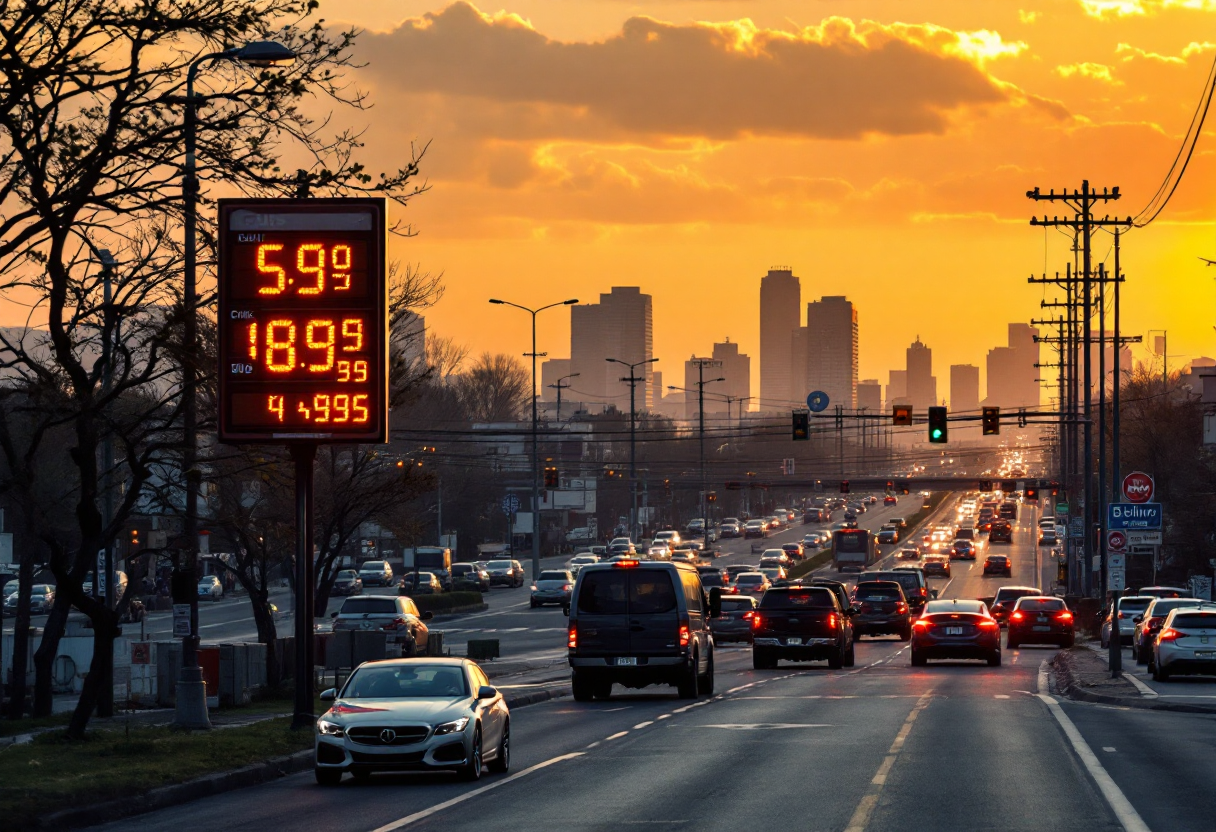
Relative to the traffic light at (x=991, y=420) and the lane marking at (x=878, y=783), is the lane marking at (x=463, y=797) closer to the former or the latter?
the lane marking at (x=878, y=783)

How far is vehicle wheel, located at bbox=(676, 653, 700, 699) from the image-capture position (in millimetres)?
31078

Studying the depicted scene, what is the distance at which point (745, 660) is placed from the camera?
160 ft

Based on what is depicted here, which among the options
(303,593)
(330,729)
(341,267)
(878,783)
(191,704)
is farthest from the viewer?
(191,704)

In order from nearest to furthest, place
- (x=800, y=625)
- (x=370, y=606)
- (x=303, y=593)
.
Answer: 1. (x=303, y=593)
2. (x=800, y=625)
3. (x=370, y=606)

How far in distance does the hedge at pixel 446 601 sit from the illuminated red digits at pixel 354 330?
51367 millimetres

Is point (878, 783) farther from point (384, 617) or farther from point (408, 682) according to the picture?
point (384, 617)

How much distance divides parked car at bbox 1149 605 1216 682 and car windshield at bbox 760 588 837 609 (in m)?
8.09

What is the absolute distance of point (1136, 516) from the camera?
160 ft

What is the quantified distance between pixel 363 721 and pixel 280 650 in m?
20.7

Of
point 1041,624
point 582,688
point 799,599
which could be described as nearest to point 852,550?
point 1041,624

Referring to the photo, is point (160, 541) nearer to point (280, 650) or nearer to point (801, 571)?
point (280, 650)

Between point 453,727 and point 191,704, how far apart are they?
7.51m

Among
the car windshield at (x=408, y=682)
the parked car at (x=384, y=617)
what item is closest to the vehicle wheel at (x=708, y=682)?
the parked car at (x=384, y=617)

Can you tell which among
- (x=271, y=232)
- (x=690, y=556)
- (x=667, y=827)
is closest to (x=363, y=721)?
(x=667, y=827)
